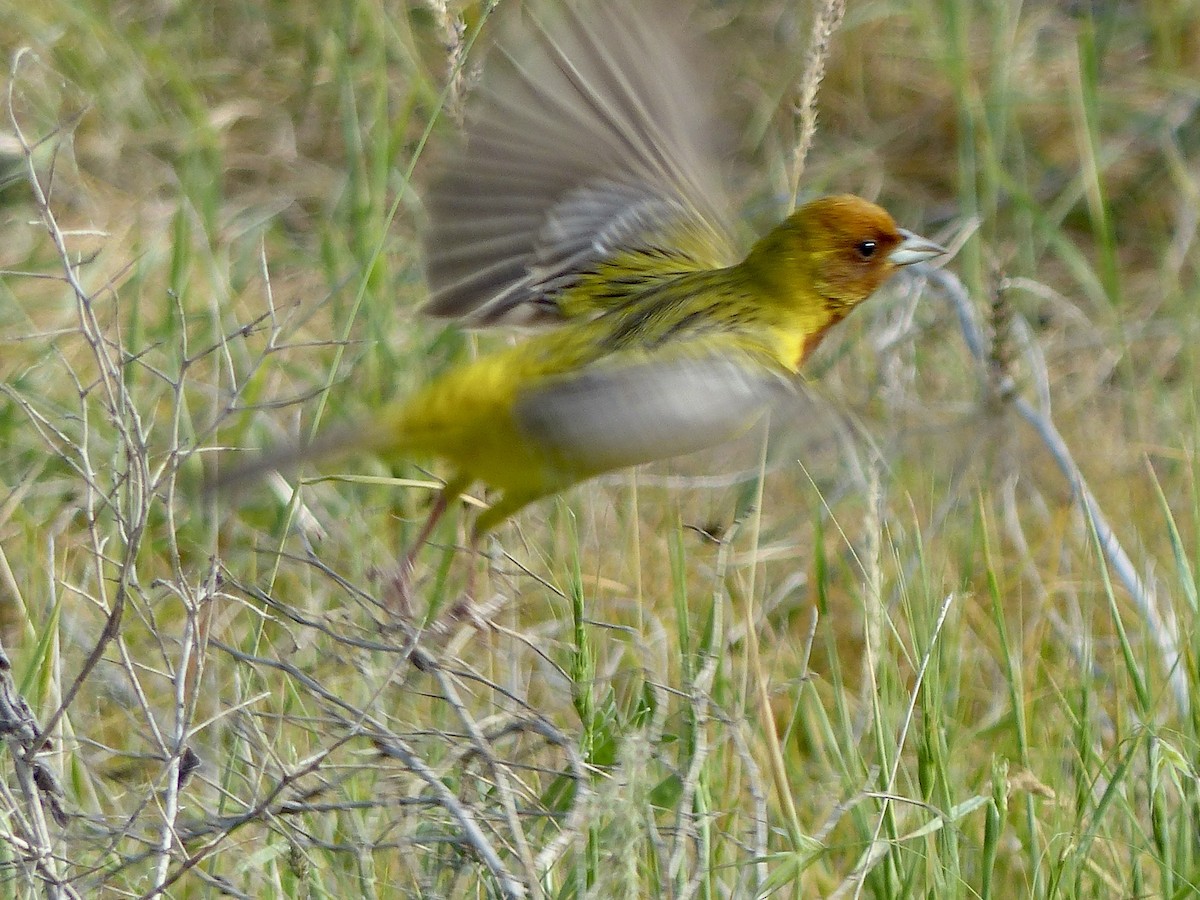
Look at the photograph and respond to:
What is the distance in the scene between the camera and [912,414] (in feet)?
14.8

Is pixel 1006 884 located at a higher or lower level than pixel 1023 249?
lower

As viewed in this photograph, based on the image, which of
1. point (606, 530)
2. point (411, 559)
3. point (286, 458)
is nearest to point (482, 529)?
point (411, 559)

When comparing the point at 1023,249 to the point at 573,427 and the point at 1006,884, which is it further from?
the point at 573,427

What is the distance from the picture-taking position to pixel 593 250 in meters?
4.06

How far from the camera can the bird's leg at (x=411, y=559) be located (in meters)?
3.15

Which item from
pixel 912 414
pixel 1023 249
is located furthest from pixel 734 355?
pixel 1023 249

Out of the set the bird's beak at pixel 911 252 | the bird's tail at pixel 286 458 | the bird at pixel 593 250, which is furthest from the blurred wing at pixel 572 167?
the bird's tail at pixel 286 458

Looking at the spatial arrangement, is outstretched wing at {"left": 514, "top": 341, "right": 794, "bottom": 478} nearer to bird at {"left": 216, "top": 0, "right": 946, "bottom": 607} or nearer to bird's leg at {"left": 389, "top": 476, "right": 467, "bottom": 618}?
bird at {"left": 216, "top": 0, "right": 946, "bottom": 607}

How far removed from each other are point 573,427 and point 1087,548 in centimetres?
193

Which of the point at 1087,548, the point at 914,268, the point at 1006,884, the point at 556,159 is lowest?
the point at 1006,884

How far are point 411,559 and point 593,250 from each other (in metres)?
1.12

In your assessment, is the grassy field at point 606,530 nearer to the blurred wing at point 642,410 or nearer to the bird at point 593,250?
the blurred wing at point 642,410

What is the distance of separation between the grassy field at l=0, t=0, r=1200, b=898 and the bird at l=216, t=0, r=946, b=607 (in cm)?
20

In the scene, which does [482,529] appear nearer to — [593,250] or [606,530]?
[593,250]
